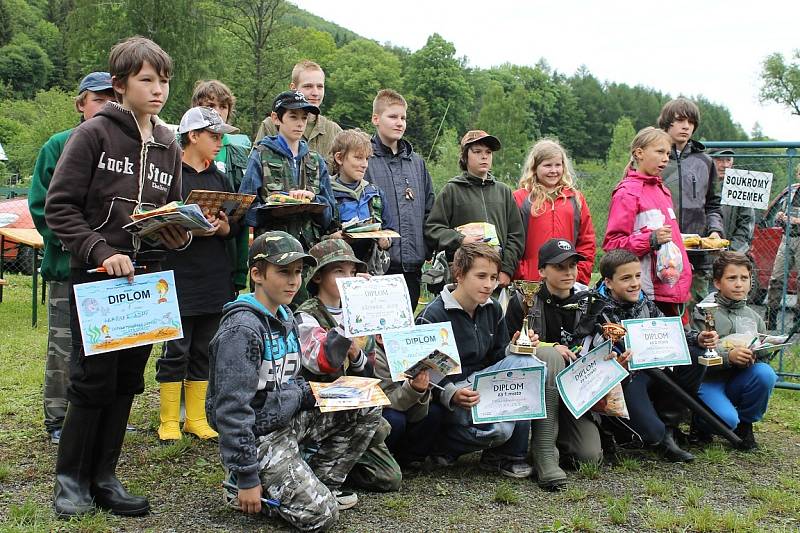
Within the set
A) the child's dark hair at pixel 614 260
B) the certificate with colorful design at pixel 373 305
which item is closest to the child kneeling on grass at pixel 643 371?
the child's dark hair at pixel 614 260

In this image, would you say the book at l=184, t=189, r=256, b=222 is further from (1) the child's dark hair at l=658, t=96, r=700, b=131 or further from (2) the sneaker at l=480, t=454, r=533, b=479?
(1) the child's dark hair at l=658, t=96, r=700, b=131

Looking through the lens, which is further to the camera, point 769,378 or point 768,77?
point 768,77

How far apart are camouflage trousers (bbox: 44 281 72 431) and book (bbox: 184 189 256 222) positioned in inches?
38.3

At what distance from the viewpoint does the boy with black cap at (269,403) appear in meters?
3.39

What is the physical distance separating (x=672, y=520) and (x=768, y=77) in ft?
212

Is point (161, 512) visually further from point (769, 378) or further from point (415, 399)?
point (769, 378)

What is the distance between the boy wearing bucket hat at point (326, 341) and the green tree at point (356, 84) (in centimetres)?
5745

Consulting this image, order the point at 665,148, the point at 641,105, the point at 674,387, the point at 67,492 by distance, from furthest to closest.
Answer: the point at 641,105 → the point at 665,148 → the point at 674,387 → the point at 67,492

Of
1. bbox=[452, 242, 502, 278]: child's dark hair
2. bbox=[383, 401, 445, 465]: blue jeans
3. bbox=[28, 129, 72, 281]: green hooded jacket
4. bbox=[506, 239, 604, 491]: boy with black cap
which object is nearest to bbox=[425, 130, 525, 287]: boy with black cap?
bbox=[506, 239, 604, 491]: boy with black cap

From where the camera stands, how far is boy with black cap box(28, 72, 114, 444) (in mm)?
4273

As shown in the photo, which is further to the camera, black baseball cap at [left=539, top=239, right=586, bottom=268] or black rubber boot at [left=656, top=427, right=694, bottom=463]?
black rubber boot at [left=656, top=427, right=694, bottom=463]

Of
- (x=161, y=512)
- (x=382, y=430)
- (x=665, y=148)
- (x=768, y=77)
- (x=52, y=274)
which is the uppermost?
(x=768, y=77)

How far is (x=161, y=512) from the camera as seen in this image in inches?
148

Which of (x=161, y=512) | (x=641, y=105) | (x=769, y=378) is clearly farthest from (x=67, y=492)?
(x=641, y=105)
